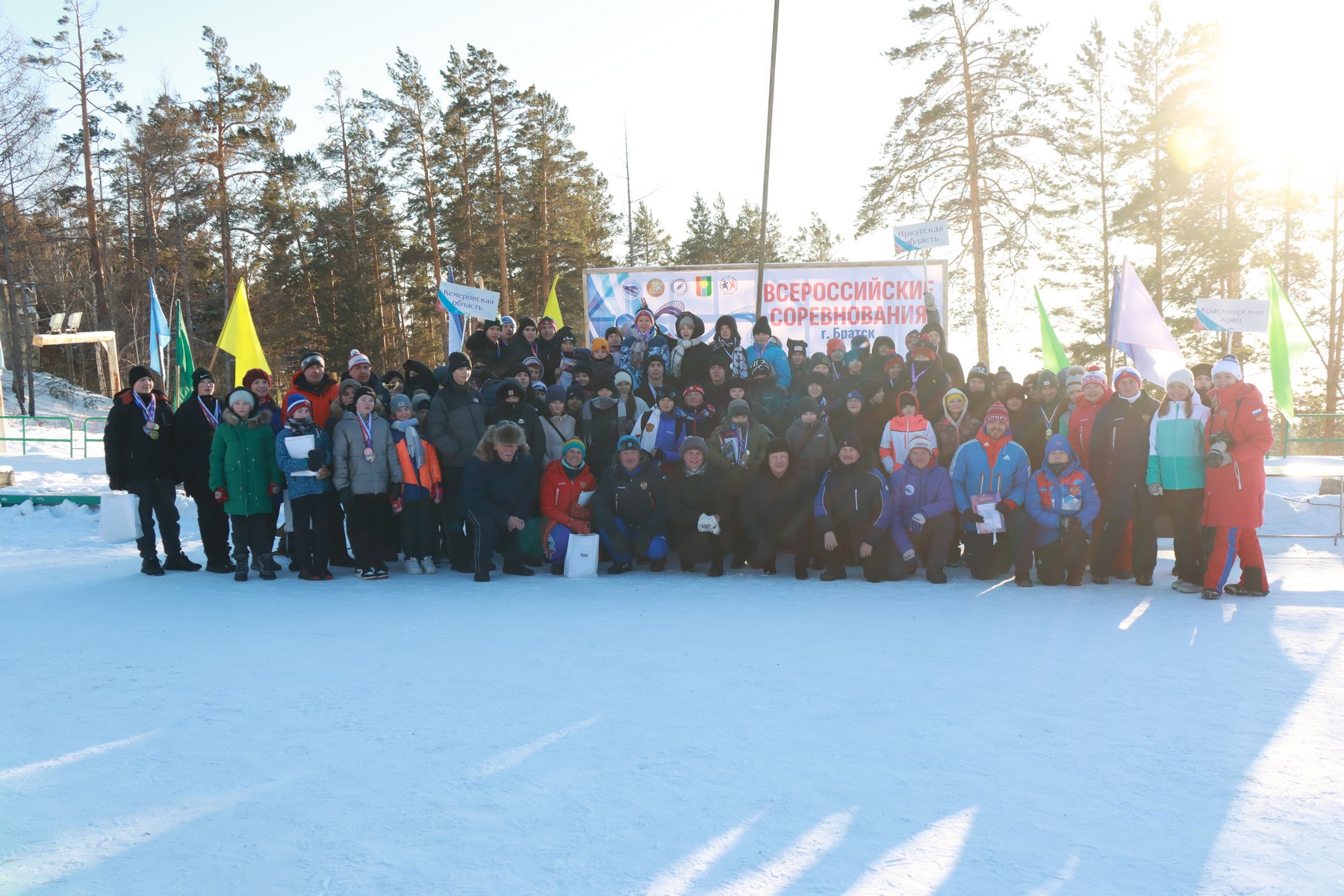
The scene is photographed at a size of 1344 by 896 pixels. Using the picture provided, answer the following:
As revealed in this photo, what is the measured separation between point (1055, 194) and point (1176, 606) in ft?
64.6

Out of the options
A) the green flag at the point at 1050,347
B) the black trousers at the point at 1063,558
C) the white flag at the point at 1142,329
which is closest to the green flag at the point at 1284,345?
the white flag at the point at 1142,329

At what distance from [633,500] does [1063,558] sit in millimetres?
3430

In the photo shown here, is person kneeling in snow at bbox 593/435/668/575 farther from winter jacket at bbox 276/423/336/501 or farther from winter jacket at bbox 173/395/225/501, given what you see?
winter jacket at bbox 173/395/225/501

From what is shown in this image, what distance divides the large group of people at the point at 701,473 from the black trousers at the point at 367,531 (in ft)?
0.05

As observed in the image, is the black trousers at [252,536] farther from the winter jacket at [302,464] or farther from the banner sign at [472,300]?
the banner sign at [472,300]

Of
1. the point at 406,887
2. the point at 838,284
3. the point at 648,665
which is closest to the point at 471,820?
the point at 406,887

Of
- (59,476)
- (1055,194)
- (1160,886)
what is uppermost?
(1055,194)

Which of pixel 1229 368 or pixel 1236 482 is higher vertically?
pixel 1229 368

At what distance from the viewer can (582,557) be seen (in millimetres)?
7480

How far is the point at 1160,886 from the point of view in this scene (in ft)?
8.44

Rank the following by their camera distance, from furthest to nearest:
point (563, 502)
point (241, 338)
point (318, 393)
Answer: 1. point (241, 338)
2. point (563, 502)
3. point (318, 393)

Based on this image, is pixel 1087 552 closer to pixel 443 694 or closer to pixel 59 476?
pixel 443 694

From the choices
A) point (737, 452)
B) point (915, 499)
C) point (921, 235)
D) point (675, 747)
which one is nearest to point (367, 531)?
point (737, 452)

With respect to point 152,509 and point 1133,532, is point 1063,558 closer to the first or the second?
point 1133,532
